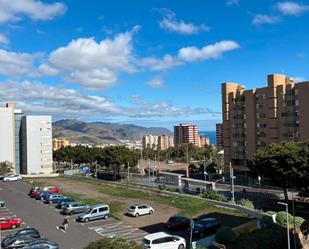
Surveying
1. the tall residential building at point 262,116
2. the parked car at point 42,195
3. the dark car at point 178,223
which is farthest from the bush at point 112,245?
the tall residential building at point 262,116

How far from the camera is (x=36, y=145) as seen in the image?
4385 inches

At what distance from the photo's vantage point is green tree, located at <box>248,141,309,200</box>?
4919cm

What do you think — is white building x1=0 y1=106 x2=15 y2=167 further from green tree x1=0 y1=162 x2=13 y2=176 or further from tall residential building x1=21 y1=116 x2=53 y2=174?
green tree x1=0 y1=162 x2=13 y2=176

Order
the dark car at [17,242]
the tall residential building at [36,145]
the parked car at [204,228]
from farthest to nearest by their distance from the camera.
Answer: the tall residential building at [36,145] < the parked car at [204,228] < the dark car at [17,242]

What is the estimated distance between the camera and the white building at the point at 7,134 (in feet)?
362

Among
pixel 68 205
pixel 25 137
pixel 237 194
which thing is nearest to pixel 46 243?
pixel 68 205

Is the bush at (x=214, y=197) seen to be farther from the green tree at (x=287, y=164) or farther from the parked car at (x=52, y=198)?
the parked car at (x=52, y=198)

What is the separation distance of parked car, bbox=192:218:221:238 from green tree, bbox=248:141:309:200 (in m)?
14.8

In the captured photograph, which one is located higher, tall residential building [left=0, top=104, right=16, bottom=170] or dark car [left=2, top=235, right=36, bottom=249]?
tall residential building [left=0, top=104, right=16, bottom=170]

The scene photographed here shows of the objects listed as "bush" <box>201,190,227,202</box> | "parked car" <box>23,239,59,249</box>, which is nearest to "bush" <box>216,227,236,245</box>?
"parked car" <box>23,239,59,249</box>

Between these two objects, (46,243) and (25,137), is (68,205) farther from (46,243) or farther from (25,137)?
(25,137)

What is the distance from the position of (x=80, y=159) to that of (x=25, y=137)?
1558 centimetres

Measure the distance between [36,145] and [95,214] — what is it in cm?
7263

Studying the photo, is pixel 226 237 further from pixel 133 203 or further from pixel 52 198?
pixel 52 198
